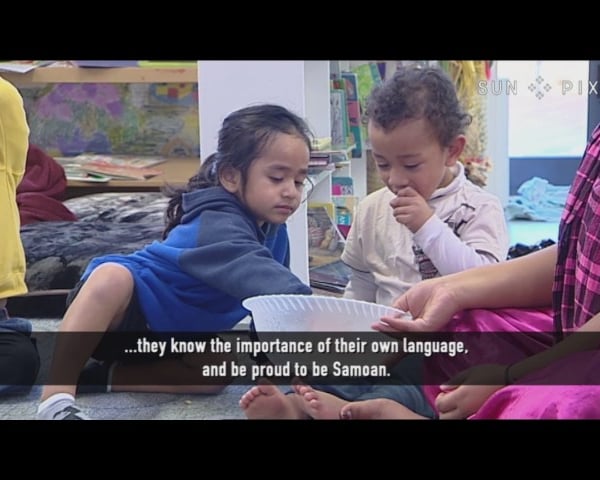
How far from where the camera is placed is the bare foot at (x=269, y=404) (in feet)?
4.72

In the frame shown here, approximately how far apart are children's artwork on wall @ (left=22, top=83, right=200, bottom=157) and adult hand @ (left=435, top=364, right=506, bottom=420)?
518 millimetres

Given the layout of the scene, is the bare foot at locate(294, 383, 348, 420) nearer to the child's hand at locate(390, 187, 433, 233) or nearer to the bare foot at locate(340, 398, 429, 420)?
the bare foot at locate(340, 398, 429, 420)

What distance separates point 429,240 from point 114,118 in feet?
1.73

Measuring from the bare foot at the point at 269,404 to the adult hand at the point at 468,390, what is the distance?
0.71 ft

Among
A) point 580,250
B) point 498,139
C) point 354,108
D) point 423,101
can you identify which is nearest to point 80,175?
point 354,108

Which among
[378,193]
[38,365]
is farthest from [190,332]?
[378,193]

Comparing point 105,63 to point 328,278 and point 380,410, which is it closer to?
point 328,278

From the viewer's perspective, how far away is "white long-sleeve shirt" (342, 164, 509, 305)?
1401 mm

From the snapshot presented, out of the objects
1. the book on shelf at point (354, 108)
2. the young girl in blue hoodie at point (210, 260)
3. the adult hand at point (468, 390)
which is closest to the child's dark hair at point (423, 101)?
the book on shelf at point (354, 108)

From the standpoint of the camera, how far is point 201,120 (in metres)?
1.45

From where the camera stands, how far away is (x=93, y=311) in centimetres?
145

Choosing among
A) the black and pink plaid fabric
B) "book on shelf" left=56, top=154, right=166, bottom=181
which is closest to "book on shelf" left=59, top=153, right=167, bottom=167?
"book on shelf" left=56, top=154, right=166, bottom=181
